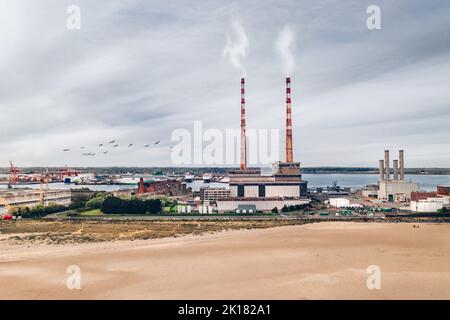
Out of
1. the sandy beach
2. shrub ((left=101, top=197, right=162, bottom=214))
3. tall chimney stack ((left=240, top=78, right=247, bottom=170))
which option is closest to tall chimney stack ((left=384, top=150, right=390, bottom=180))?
tall chimney stack ((left=240, top=78, right=247, bottom=170))

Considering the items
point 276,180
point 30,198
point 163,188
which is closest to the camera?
point 30,198

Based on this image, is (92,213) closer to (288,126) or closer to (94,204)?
(94,204)

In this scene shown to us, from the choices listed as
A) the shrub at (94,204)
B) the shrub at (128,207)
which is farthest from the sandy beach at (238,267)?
the shrub at (94,204)

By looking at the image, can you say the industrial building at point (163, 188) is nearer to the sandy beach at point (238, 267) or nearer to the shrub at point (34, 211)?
the shrub at point (34, 211)

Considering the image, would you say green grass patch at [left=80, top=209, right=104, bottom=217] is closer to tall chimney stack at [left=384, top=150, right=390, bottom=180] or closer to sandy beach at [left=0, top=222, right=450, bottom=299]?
sandy beach at [left=0, top=222, right=450, bottom=299]

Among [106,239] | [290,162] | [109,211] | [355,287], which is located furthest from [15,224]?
[290,162]

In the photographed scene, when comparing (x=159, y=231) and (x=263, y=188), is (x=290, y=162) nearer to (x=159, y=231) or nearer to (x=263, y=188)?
(x=263, y=188)

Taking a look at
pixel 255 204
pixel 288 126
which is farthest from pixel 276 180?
pixel 255 204
